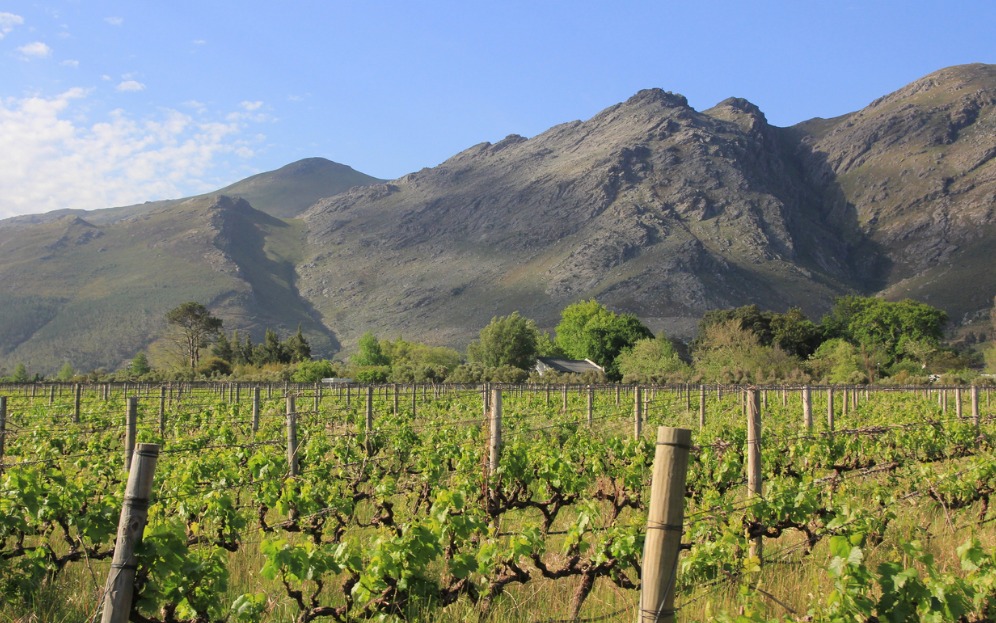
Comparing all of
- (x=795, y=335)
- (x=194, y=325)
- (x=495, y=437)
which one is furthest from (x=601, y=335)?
(x=495, y=437)

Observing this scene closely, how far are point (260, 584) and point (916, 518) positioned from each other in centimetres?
640

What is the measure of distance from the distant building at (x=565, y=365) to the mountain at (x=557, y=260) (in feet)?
129

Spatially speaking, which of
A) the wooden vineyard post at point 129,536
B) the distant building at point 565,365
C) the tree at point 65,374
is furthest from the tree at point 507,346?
the wooden vineyard post at point 129,536

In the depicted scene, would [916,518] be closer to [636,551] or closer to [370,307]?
[636,551]

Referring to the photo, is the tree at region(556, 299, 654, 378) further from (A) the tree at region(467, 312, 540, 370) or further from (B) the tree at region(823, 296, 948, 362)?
(B) the tree at region(823, 296, 948, 362)

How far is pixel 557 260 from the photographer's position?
159750mm

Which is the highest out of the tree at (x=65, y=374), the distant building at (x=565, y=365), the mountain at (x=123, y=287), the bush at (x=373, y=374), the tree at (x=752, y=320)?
the mountain at (x=123, y=287)

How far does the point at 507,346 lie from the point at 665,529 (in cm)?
7573

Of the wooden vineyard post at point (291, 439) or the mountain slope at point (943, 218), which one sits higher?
the mountain slope at point (943, 218)

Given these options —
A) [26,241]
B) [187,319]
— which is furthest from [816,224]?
[26,241]

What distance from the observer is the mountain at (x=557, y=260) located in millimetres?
136750

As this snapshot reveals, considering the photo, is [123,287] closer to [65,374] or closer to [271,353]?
[65,374]

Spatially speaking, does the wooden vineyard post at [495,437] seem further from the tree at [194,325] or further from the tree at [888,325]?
the tree at [888,325]

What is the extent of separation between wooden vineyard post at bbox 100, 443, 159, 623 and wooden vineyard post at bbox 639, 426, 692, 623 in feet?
7.13
